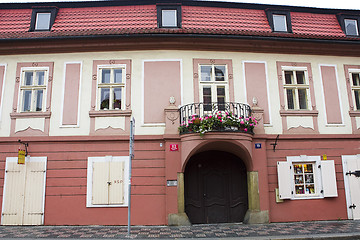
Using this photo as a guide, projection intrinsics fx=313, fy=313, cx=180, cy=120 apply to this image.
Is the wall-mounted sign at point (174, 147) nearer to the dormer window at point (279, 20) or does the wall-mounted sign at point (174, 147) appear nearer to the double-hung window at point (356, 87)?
the dormer window at point (279, 20)

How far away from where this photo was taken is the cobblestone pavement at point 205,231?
8172 millimetres

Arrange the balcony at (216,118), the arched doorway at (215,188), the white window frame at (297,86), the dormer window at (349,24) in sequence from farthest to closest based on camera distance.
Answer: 1. the dormer window at (349,24)
2. the white window frame at (297,86)
3. the arched doorway at (215,188)
4. the balcony at (216,118)

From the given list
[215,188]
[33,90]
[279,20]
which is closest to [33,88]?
[33,90]

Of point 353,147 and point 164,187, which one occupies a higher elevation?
point 353,147

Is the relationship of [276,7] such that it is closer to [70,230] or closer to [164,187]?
[164,187]

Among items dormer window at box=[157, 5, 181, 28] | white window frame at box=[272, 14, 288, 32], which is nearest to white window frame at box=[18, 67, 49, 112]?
dormer window at box=[157, 5, 181, 28]

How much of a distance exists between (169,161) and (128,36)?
451 centimetres

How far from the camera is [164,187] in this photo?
1018cm

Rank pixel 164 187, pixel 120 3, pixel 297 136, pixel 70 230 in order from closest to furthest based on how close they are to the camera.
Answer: pixel 70 230 < pixel 164 187 < pixel 297 136 < pixel 120 3

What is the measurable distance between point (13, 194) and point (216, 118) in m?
7.03

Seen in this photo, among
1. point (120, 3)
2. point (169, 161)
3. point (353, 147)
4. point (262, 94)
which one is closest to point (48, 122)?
point (169, 161)

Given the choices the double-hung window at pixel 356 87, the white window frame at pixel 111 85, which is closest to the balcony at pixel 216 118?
the white window frame at pixel 111 85

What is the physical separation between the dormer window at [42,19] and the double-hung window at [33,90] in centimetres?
174

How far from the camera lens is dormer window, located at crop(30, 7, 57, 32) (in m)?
11.7
